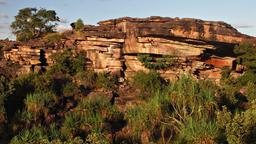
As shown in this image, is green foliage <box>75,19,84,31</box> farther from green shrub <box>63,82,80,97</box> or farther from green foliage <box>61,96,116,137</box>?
green foliage <box>61,96,116,137</box>

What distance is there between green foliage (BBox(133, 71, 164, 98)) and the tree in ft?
43.9

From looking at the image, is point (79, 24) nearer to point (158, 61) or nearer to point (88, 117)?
point (158, 61)

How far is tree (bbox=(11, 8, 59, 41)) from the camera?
42.8 m

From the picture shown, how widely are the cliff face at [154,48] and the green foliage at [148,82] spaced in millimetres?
1491

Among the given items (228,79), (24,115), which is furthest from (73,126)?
(228,79)

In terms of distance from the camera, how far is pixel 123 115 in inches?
1083

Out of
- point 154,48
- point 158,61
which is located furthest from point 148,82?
point 154,48

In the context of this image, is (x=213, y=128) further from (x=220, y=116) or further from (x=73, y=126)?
(x=73, y=126)

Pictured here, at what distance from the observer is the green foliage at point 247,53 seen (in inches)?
1359

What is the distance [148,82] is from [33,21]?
1551 cm

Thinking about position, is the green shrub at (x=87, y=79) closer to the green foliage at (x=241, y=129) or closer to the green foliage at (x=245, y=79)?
the green foliage at (x=245, y=79)

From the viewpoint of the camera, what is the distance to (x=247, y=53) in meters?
34.6

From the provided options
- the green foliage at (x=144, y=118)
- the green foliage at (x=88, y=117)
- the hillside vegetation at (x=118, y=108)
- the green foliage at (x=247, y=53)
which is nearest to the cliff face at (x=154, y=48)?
the green foliage at (x=247, y=53)

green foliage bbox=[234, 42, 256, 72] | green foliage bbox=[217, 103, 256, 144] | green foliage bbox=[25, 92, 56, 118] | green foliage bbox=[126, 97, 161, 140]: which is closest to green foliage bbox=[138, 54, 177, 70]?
green foliage bbox=[234, 42, 256, 72]
